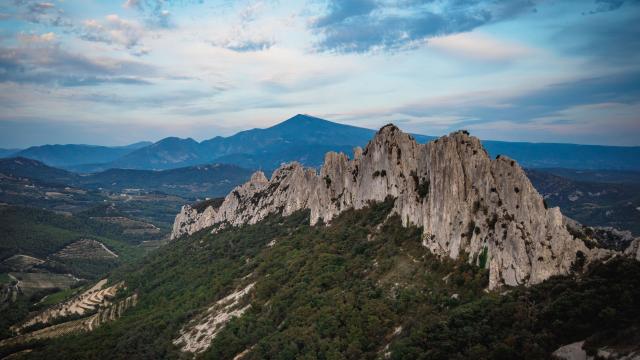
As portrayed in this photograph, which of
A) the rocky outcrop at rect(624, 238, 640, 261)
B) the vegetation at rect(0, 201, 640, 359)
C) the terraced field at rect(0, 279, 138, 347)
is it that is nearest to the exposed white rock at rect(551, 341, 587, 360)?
the vegetation at rect(0, 201, 640, 359)

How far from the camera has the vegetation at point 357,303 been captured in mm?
48594

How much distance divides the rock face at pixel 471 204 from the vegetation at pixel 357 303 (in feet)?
9.95

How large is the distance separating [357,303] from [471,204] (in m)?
26.3

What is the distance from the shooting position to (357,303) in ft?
266

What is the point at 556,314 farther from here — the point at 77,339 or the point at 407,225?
the point at 77,339

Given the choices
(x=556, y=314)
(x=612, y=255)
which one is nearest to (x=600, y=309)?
(x=556, y=314)

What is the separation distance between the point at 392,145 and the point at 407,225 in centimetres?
2383

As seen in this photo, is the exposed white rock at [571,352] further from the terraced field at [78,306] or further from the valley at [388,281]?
the terraced field at [78,306]

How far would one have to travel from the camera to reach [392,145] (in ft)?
359

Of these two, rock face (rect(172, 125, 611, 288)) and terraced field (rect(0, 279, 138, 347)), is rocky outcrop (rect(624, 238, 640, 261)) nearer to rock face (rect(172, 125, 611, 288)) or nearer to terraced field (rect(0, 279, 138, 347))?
rock face (rect(172, 125, 611, 288))

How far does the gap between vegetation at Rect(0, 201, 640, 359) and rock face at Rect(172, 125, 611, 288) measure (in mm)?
3033

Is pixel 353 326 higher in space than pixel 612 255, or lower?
lower

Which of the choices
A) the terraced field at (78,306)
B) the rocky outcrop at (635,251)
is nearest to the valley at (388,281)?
the rocky outcrop at (635,251)

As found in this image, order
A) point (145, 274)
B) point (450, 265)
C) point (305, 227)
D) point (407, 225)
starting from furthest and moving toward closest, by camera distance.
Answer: point (145, 274) < point (305, 227) < point (407, 225) < point (450, 265)
